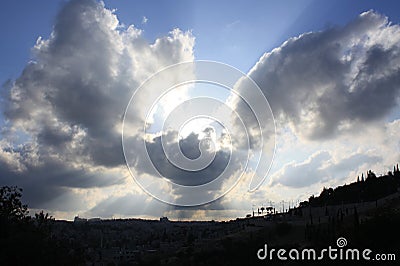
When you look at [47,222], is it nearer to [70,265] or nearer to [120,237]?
[70,265]

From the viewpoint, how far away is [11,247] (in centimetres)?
2545

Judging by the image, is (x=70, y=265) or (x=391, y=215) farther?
(x=391, y=215)

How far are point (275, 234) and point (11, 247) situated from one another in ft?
306

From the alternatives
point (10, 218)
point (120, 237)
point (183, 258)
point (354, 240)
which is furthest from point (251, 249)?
point (120, 237)

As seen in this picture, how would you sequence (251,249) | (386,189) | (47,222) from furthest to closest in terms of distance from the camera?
(386,189) → (251,249) → (47,222)

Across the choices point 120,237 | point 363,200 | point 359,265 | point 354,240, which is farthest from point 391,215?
point 120,237

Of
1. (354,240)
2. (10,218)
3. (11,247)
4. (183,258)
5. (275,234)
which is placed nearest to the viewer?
(11,247)

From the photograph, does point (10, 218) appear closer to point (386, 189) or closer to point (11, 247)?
point (11, 247)

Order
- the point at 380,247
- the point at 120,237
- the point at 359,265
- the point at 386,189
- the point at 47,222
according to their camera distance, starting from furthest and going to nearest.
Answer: the point at 120,237
the point at 386,189
the point at 380,247
the point at 359,265
the point at 47,222

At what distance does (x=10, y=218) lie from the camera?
1216 inches

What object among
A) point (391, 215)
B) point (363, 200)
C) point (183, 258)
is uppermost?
point (363, 200)

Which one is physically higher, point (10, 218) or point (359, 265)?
point (10, 218)

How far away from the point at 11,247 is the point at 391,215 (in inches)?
2215

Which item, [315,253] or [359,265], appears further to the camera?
[315,253]
